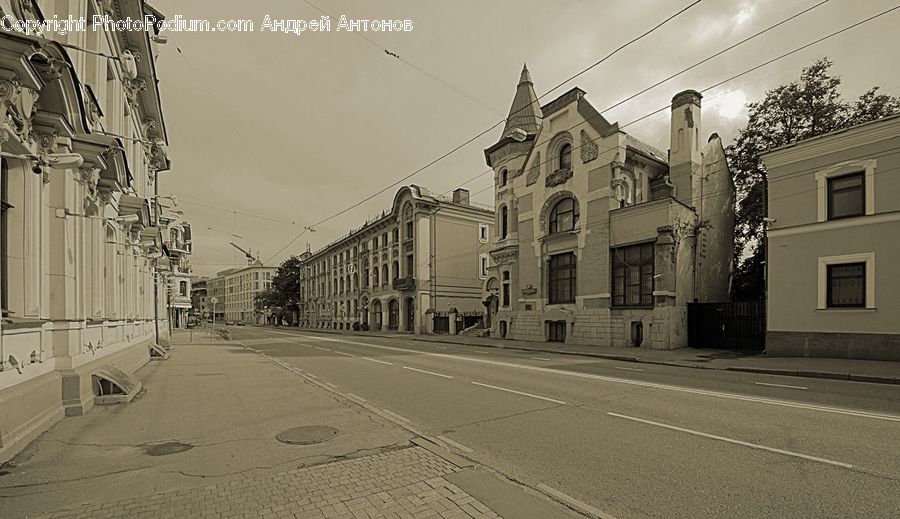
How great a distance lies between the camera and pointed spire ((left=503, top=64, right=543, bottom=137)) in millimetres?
32562

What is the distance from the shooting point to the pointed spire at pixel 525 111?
32562mm

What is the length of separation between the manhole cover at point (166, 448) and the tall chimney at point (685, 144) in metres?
24.4

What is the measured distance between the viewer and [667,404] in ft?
27.7

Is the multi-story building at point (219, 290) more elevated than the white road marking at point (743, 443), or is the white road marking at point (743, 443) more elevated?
the white road marking at point (743, 443)

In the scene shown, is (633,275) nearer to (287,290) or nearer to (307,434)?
(307,434)

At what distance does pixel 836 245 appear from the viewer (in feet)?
52.3

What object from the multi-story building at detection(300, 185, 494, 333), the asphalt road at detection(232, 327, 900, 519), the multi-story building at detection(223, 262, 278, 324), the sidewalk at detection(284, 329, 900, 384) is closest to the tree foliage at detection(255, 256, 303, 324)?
the multi-story building at detection(223, 262, 278, 324)

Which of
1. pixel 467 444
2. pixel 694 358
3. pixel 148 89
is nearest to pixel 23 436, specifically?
pixel 467 444

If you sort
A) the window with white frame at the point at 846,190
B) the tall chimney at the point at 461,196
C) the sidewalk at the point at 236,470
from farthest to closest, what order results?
the tall chimney at the point at 461,196 < the window with white frame at the point at 846,190 < the sidewalk at the point at 236,470

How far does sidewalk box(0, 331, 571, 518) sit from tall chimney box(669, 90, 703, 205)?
71.9 ft

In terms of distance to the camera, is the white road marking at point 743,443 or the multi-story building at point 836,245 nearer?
the white road marking at point 743,443

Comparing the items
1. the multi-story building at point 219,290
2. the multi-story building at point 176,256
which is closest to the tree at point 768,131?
the multi-story building at point 176,256

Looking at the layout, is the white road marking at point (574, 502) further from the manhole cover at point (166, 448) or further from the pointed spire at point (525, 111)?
the pointed spire at point (525, 111)

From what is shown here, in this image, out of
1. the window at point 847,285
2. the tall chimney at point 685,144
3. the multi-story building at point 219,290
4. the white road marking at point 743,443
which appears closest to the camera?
the white road marking at point 743,443
